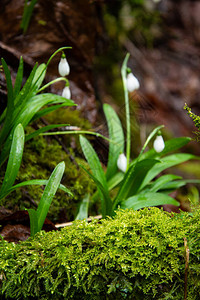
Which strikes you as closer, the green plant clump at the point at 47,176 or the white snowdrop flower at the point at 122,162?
the green plant clump at the point at 47,176

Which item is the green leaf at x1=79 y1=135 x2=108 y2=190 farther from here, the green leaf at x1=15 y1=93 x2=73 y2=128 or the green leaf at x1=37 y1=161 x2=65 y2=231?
the green leaf at x1=37 y1=161 x2=65 y2=231

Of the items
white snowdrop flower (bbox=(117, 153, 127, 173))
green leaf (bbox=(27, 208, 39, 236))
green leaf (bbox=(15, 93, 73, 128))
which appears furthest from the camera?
white snowdrop flower (bbox=(117, 153, 127, 173))

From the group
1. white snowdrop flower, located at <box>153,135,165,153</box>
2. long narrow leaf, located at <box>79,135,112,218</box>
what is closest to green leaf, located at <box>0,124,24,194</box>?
long narrow leaf, located at <box>79,135,112,218</box>

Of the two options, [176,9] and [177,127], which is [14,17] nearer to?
[177,127]

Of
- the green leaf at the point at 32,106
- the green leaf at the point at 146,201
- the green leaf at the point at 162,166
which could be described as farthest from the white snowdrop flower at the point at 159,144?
the green leaf at the point at 32,106

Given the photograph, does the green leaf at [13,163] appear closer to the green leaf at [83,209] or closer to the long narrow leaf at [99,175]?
the long narrow leaf at [99,175]

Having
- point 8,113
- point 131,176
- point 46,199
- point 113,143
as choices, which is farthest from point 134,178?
point 8,113

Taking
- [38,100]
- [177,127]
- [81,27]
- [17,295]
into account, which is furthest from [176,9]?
[17,295]
